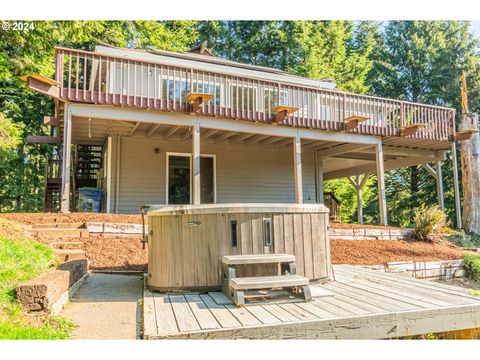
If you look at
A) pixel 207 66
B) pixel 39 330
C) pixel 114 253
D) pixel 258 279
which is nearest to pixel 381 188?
pixel 207 66

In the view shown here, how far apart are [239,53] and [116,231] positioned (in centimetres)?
2089

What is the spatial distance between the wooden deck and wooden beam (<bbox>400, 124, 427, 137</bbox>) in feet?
27.9

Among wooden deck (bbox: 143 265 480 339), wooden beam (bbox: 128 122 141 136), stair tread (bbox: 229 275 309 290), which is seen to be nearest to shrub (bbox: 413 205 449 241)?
wooden deck (bbox: 143 265 480 339)

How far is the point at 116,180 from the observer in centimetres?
1088

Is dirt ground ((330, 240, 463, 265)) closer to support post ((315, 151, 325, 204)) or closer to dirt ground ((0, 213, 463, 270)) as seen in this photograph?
dirt ground ((0, 213, 463, 270))

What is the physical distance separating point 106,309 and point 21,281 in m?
0.80

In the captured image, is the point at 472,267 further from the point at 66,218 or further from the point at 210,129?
the point at 66,218

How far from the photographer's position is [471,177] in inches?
488

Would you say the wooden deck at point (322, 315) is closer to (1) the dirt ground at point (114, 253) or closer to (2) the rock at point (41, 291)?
(2) the rock at point (41, 291)

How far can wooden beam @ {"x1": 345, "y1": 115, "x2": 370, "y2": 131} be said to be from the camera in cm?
1069

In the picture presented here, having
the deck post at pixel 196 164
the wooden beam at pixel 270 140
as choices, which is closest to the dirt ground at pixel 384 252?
the deck post at pixel 196 164

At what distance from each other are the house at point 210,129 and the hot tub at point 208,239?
502 centimetres

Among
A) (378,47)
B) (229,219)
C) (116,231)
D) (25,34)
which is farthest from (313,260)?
(378,47)
